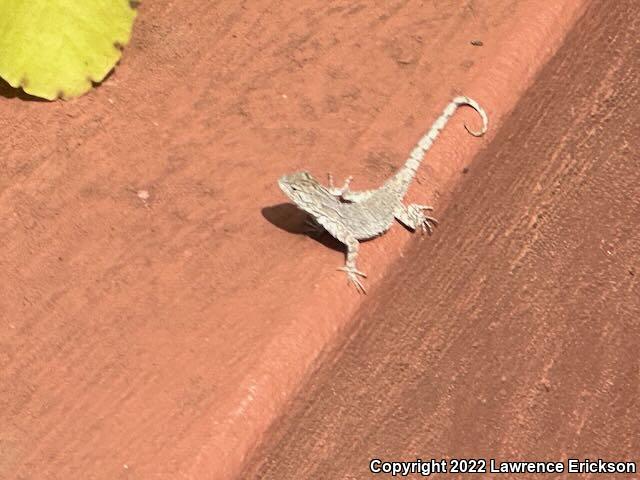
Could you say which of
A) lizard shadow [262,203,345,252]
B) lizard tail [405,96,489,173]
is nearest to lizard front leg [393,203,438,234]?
lizard tail [405,96,489,173]

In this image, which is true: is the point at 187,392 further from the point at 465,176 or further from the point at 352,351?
the point at 465,176

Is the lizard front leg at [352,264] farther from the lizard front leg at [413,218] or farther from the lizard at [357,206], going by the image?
the lizard front leg at [413,218]

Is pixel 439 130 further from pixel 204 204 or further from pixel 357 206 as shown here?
pixel 204 204

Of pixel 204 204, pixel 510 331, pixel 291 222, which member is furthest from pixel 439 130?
pixel 204 204

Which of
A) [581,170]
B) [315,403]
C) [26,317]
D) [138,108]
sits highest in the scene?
[581,170]

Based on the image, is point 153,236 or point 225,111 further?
point 225,111

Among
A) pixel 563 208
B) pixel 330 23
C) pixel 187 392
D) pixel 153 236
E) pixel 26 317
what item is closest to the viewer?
pixel 187 392

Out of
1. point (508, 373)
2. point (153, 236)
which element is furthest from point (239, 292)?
point (508, 373)
